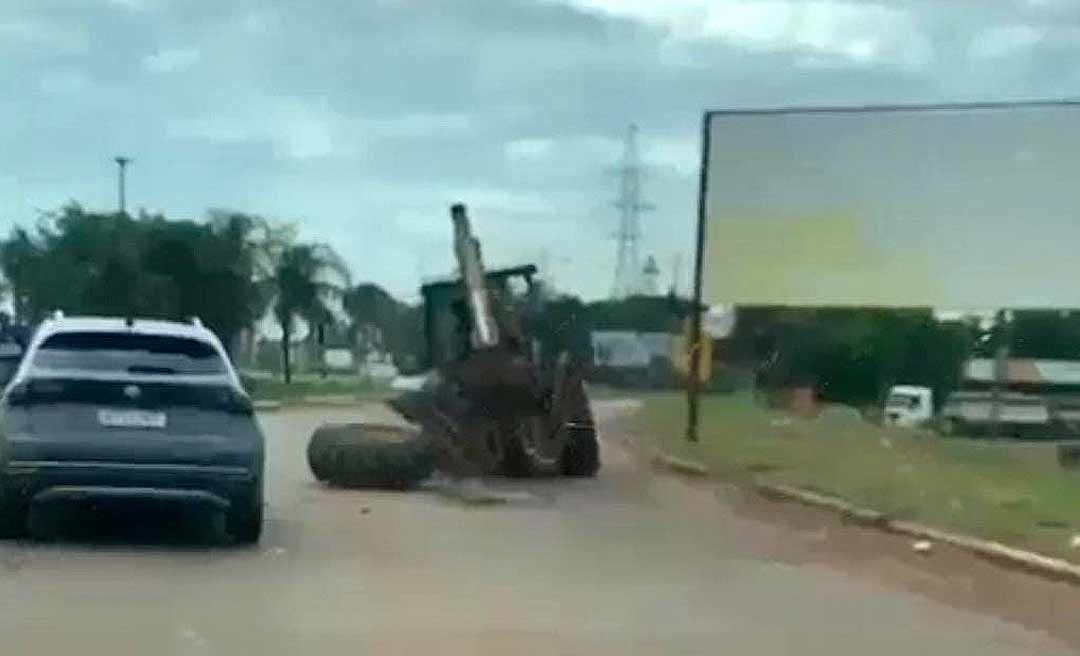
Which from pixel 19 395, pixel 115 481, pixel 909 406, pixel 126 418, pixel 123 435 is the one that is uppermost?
pixel 19 395

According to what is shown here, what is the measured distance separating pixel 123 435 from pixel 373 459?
8.87 meters

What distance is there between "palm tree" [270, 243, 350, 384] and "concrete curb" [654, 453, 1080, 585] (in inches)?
2449

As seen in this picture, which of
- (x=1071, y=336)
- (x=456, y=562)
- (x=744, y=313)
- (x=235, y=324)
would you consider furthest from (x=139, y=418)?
(x=235, y=324)

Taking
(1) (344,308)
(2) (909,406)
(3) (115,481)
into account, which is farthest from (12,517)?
(1) (344,308)

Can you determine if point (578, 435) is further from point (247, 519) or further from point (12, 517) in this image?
point (12, 517)

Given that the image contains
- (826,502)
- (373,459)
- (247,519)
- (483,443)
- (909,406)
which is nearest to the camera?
(247,519)

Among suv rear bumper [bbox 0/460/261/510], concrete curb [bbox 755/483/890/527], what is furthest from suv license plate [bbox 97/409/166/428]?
concrete curb [bbox 755/483/890/527]

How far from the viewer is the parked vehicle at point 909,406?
4798 centimetres

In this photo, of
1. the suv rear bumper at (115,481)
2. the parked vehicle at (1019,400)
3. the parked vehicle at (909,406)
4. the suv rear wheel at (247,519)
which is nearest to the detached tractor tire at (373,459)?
the suv rear wheel at (247,519)

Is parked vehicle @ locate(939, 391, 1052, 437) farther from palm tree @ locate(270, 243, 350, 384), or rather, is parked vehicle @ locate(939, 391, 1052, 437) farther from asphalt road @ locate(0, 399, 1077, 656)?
palm tree @ locate(270, 243, 350, 384)

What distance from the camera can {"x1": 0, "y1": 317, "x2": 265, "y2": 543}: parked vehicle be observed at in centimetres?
1700

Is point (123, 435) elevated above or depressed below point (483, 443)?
above

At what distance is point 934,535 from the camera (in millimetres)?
19625

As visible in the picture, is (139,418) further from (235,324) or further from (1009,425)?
(235,324)
